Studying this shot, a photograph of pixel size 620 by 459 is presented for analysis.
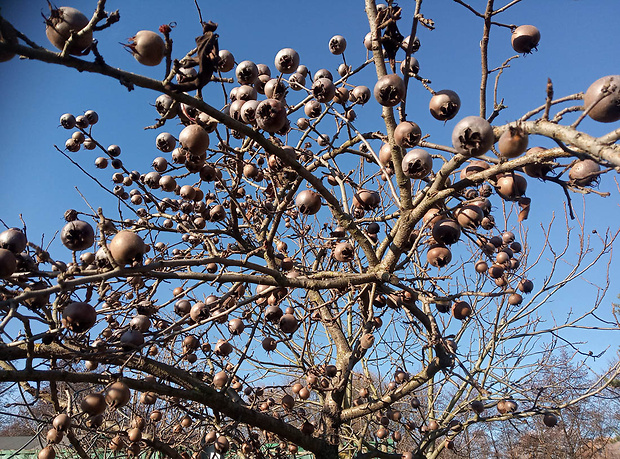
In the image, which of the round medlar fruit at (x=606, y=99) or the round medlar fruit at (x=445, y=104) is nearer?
the round medlar fruit at (x=606, y=99)

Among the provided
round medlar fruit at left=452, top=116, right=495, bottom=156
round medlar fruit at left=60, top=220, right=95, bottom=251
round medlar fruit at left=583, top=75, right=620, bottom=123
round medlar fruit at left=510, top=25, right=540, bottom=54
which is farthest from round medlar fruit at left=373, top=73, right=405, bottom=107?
round medlar fruit at left=60, top=220, right=95, bottom=251

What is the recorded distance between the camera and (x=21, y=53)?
130 cm

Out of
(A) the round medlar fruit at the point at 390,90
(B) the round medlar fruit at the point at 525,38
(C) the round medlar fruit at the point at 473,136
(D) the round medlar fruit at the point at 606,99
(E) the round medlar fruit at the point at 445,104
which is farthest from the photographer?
(B) the round medlar fruit at the point at 525,38

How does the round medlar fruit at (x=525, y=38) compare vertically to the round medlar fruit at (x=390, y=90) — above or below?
above

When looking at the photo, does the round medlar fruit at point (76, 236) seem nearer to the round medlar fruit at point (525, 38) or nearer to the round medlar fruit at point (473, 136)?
the round medlar fruit at point (473, 136)

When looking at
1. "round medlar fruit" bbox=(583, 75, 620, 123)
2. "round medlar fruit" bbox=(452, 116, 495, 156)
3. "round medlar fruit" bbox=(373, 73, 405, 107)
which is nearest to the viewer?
"round medlar fruit" bbox=(583, 75, 620, 123)

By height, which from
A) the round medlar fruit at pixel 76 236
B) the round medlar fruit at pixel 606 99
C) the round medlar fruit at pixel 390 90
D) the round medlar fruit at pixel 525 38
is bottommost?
the round medlar fruit at pixel 76 236

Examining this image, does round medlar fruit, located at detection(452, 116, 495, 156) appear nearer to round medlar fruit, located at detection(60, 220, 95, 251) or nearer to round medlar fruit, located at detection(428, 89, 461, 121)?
round medlar fruit, located at detection(428, 89, 461, 121)

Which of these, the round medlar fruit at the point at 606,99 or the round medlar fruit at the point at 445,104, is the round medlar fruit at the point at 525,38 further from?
the round medlar fruit at the point at 606,99

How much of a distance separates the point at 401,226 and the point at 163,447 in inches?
119

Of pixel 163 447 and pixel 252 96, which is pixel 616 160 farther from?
pixel 163 447

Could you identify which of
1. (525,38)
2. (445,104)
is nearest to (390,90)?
(445,104)

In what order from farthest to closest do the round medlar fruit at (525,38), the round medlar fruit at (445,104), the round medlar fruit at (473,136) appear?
the round medlar fruit at (525,38), the round medlar fruit at (445,104), the round medlar fruit at (473,136)

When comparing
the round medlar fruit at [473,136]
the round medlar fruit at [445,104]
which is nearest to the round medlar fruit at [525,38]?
the round medlar fruit at [445,104]
